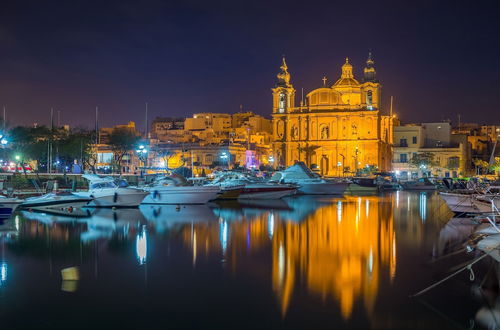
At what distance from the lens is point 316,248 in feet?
57.3

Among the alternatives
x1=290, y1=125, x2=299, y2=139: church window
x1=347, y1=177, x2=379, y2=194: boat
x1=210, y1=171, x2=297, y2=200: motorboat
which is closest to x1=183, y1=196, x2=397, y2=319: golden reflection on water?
x1=210, y1=171, x2=297, y2=200: motorboat

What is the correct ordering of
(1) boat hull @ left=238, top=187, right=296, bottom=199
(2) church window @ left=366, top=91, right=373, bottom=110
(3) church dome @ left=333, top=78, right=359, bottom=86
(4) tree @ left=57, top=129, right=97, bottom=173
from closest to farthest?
1. (1) boat hull @ left=238, top=187, right=296, bottom=199
2. (4) tree @ left=57, top=129, right=97, bottom=173
3. (2) church window @ left=366, top=91, right=373, bottom=110
4. (3) church dome @ left=333, top=78, right=359, bottom=86

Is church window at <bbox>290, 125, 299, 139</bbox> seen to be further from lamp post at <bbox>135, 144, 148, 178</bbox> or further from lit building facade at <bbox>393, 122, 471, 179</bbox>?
lamp post at <bbox>135, 144, 148, 178</bbox>

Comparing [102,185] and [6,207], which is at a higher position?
[102,185]

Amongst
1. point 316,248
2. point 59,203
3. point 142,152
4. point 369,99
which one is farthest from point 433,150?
point 316,248

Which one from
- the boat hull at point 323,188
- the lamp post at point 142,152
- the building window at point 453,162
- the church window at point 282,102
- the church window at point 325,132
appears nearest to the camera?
the boat hull at point 323,188

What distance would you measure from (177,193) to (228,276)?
1944 centimetres

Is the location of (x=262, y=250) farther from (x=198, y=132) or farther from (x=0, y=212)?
(x=198, y=132)

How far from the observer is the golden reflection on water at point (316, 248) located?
12180 millimetres

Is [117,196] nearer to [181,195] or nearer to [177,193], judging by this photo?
[177,193]

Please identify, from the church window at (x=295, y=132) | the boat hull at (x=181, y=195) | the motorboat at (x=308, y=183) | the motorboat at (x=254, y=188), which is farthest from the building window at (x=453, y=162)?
the boat hull at (x=181, y=195)

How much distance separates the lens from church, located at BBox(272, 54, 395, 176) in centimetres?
8244

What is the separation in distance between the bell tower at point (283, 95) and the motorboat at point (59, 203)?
61774mm

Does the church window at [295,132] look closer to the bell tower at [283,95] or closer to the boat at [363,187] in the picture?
the bell tower at [283,95]
